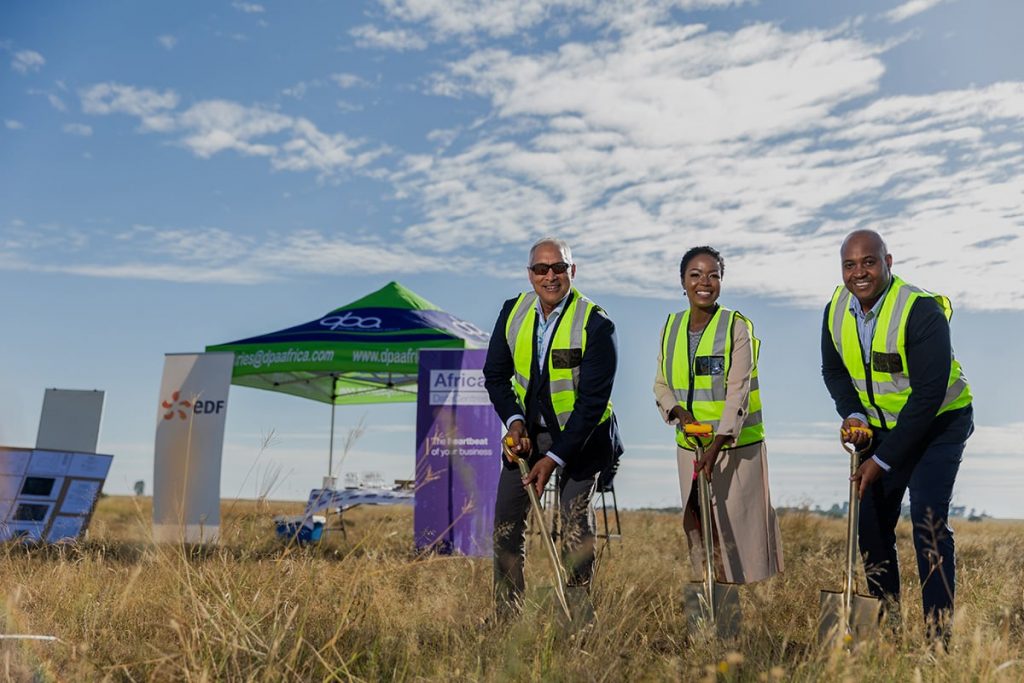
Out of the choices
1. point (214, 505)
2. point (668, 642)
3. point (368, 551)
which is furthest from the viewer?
point (214, 505)

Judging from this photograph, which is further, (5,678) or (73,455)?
(73,455)

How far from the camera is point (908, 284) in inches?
160

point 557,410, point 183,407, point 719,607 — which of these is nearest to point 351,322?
point 183,407

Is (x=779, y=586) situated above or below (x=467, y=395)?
below

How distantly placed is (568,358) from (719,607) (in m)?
1.24

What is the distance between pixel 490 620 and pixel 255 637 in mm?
1158

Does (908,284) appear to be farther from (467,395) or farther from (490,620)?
(467,395)

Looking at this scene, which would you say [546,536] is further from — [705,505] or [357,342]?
[357,342]

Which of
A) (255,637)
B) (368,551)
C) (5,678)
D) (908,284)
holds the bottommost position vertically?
(5,678)

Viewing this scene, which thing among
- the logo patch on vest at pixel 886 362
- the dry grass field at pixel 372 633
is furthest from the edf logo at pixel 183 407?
the logo patch on vest at pixel 886 362

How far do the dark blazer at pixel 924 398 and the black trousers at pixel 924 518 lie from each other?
0.05 metres

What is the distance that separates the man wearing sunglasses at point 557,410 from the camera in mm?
4082

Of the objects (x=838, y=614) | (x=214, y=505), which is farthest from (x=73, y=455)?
(x=838, y=614)

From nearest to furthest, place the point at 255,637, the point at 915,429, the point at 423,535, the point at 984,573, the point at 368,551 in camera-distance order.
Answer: the point at 255,637 → the point at 368,551 → the point at 915,429 → the point at 984,573 → the point at 423,535
